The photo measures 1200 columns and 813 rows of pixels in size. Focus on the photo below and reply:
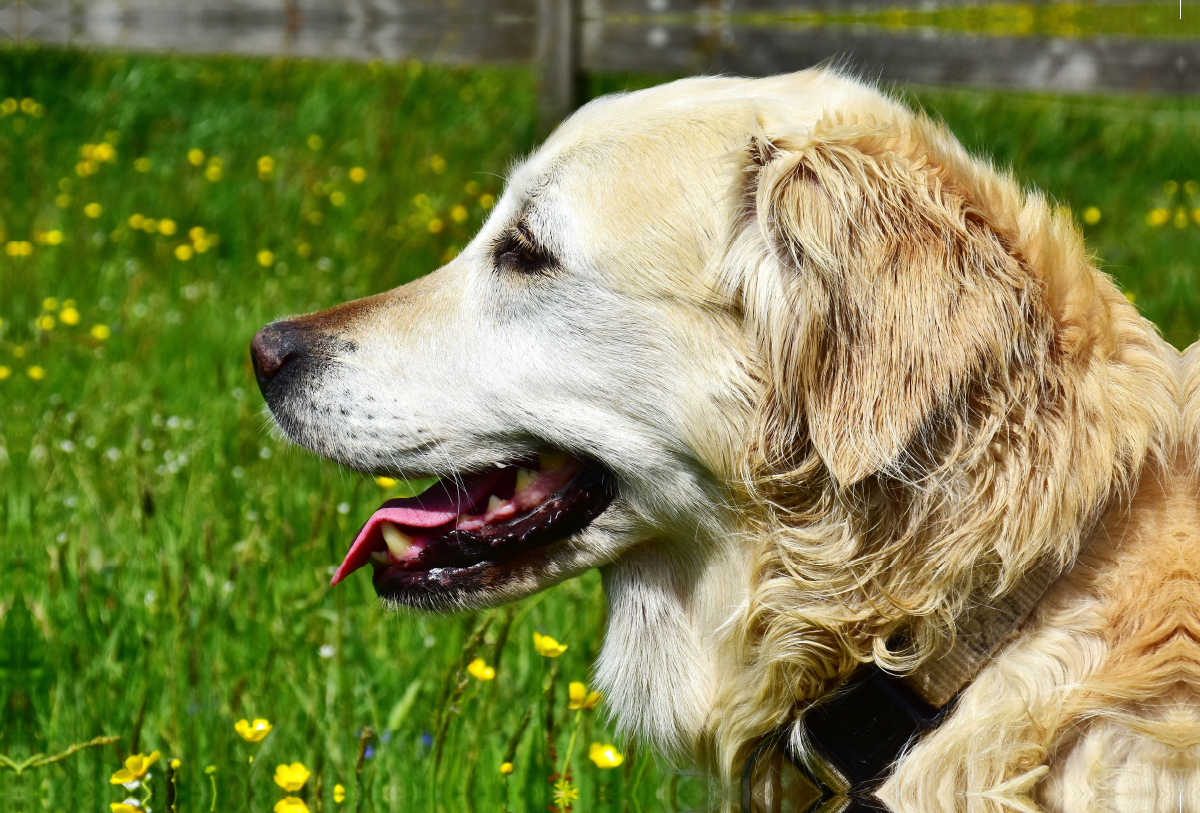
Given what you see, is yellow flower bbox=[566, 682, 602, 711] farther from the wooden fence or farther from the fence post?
the wooden fence

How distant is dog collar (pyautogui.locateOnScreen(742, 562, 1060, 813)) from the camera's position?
5.66 feet

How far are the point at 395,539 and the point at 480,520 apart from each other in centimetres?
22

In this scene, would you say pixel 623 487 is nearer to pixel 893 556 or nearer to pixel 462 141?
pixel 893 556

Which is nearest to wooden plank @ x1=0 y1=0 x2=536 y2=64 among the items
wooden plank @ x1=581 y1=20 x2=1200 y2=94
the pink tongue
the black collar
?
wooden plank @ x1=581 y1=20 x2=1200 y2=94

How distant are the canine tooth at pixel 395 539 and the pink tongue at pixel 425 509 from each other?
14mm

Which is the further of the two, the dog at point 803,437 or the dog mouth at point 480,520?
the dog mouth at point 480,520

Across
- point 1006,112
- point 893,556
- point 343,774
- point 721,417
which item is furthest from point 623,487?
point 1006,112

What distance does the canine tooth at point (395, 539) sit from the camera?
7.38 ft

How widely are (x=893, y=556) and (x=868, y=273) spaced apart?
44 cm

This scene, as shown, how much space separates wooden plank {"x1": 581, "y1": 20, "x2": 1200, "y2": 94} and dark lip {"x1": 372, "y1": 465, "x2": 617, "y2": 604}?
5.15 m

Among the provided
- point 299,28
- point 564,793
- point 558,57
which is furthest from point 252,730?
point 299,28

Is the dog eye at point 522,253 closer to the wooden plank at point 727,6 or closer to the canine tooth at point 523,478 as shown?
the canine tooth at point 523,478

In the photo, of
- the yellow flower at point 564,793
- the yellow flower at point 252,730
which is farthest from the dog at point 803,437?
the yellow flower at point 252,730

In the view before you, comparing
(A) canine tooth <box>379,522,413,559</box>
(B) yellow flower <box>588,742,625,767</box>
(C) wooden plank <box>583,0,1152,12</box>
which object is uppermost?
(C) wooden plank <box>583,0,1152,12</box>
